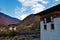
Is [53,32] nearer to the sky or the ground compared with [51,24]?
nearer to the ground

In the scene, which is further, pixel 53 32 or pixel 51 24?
pixel 51 24

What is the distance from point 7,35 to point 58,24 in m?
13.7

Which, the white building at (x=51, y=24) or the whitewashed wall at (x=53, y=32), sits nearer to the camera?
the whitewashed wall at (x=53, y=32)

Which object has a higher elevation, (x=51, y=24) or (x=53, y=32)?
(x=51, y=24)

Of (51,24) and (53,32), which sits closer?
(53,32)

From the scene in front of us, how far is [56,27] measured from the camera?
14031mm

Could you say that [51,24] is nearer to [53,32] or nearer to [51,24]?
[51,24]

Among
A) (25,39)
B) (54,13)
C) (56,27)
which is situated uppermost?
(54,13)

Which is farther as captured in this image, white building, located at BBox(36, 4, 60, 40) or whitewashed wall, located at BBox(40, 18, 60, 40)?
white building, located at BBox(36, 4, 60, 40)

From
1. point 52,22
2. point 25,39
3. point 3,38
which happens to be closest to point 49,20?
point 52,22

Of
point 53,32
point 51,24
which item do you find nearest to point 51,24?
point 51,24

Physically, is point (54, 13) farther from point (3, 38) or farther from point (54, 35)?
point (3, 38)

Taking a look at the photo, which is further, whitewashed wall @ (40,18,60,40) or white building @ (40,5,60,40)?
white building @ (40,5,60,40)

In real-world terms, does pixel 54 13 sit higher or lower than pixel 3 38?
higher
